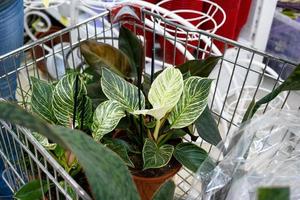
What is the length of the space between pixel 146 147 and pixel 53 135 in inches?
9.7

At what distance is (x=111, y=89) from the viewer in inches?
17.9

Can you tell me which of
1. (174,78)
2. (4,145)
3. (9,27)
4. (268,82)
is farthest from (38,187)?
(268,82)

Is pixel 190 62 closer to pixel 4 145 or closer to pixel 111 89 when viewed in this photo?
pixel 111 89

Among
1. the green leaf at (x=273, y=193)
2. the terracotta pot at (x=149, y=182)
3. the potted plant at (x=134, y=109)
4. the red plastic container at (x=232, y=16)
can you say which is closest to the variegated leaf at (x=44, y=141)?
the potted plant at (x=134, y=109)

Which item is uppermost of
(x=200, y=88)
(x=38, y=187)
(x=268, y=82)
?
(x=200, y=88)

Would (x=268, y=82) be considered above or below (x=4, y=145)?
below

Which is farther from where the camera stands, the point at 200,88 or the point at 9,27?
the point at 9,27

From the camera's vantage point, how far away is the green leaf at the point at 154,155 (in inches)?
17.3

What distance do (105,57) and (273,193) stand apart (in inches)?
13.8

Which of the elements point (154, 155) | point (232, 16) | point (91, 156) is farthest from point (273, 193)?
point (232, 16)

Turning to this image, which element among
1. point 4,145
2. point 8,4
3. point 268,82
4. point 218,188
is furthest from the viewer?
point 268,82

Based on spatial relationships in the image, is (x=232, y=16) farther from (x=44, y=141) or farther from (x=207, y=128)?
(x=44, y=141)

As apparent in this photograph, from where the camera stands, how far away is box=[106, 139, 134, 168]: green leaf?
0.44 meters

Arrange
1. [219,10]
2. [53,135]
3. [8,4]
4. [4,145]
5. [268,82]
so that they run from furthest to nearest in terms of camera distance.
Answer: [268,82]
[219,10]
[8,4]
[4,145]
[53,135]
